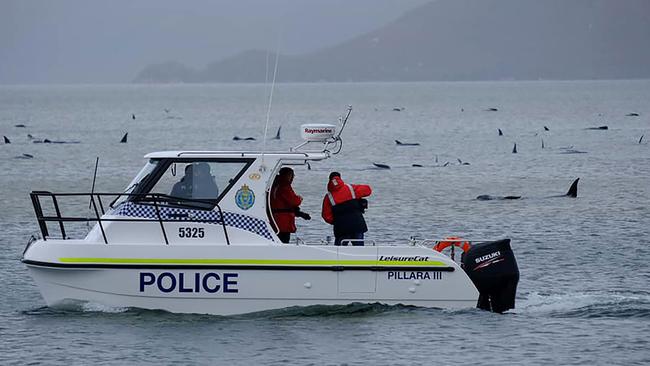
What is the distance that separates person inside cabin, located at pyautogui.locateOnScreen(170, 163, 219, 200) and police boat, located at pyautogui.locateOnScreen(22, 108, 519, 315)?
0.01m

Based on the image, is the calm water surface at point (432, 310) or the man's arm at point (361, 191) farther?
the man's arm at point (361, 191)

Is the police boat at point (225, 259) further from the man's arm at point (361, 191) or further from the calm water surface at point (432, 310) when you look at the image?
the man's arm at point (361, 191)

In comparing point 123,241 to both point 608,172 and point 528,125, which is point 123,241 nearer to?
point 608,172

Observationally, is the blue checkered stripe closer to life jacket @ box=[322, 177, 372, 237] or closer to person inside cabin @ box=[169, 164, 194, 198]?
person inside cabin @ box=[169, 164, 194, 198]

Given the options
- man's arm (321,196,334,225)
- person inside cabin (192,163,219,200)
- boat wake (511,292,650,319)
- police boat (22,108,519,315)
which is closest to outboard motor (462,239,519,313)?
police boat (22,108,519,315)

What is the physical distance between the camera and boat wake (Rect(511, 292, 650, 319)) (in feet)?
65.7

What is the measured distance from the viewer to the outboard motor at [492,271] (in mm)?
18578

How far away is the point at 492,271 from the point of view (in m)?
18.6

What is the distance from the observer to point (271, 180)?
18.7 meters

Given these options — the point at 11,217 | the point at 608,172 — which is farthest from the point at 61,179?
the point at 608,172

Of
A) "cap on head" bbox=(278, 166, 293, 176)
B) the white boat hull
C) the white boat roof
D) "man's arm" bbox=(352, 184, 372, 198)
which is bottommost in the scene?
the white boat hull

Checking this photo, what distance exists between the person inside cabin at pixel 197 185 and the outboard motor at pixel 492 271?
392cm

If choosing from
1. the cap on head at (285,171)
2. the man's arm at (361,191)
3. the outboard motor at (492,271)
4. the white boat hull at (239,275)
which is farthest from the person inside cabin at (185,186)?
the outboard motor at (492,271)

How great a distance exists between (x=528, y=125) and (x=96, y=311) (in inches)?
3405
